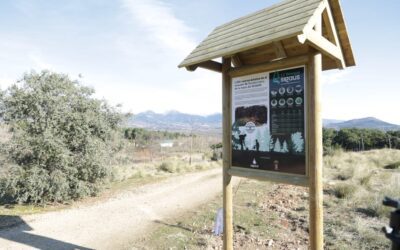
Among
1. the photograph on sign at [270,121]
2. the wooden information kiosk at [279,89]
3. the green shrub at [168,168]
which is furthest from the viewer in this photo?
the green shrub at [168,168]

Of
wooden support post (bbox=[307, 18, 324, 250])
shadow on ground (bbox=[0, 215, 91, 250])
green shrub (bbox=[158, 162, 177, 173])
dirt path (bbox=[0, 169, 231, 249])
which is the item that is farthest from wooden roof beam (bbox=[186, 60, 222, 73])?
green shrub (bbox=[158, 162, 177, 173])

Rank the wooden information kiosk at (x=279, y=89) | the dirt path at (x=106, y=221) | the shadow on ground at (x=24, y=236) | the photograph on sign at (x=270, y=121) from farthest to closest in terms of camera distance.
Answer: the dirt path at (x=106, y=221)
the shadow on ground at (x=24, y=236)
the photograph on sign at (x=270, y=121)
the wooden information kiosk at (x=279, y=89)

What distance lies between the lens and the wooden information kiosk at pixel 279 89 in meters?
3.63

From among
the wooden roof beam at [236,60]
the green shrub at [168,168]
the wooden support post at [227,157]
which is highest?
the wooden roof beam at [236,60]

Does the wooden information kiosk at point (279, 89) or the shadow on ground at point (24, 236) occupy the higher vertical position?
the wooden information kiosk at point (279, 89)

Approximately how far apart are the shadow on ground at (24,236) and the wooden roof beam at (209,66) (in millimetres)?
4057

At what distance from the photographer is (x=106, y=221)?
7480 millimetres

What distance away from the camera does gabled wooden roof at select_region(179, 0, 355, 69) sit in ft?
11.6

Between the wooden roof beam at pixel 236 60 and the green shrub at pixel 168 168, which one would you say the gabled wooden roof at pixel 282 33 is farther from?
the green shrub at pixel 168 168

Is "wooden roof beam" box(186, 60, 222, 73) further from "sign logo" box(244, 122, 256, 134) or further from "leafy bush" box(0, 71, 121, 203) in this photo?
"leafy bush" box(0, 71, 121, 203)

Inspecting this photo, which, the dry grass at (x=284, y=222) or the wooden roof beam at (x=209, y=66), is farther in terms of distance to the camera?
the dry grass at (x=284, y=222)

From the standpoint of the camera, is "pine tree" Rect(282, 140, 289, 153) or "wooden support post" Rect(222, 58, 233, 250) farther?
"wooden support post" Rect(222, 58, 233, 250)

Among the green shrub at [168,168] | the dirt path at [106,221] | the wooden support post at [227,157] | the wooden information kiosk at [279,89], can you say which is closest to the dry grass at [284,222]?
the dirt path at [106,221]

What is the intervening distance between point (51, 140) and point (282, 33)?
7.36 metres
